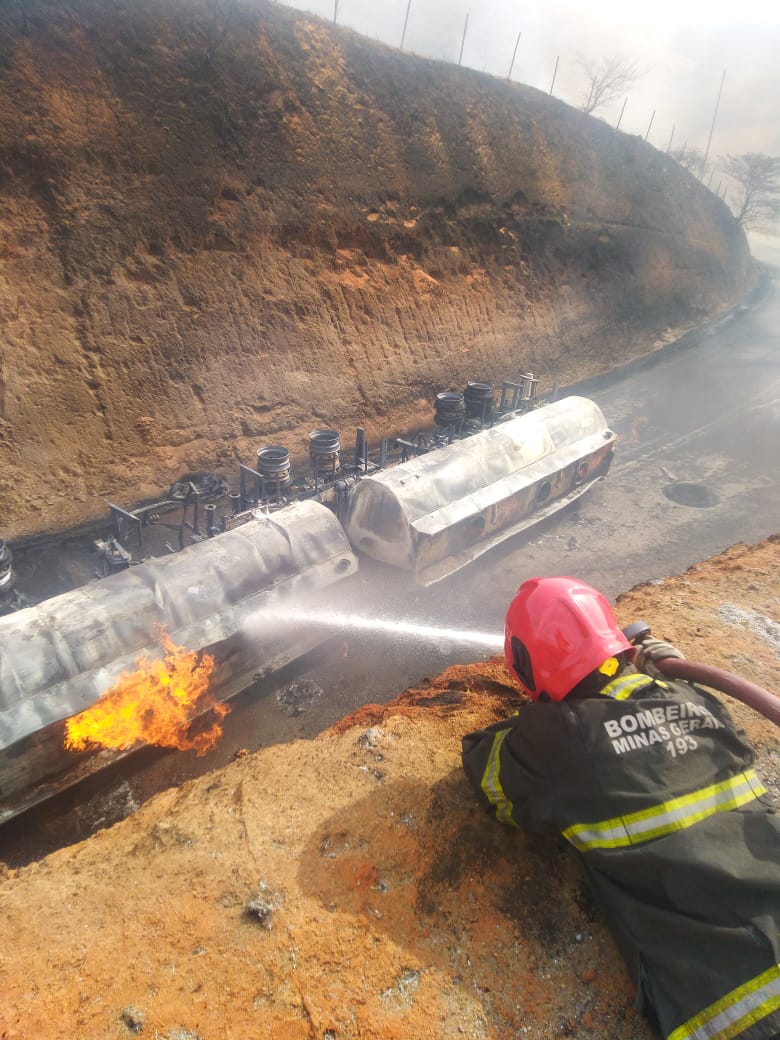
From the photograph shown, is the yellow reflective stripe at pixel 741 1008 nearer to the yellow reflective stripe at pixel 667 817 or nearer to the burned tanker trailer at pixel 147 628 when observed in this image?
the yellow reflective stripe at pixel 667 817

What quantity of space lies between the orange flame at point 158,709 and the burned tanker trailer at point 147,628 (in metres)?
0.11

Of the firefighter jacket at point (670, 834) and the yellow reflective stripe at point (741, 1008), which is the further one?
the firefighter jacket at point (670, 834)

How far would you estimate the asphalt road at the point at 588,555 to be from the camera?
7.86 metres

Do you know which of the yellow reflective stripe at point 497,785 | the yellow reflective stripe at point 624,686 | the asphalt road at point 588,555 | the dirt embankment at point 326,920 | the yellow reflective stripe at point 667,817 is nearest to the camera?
the yellow reflective stripe at point 667,817

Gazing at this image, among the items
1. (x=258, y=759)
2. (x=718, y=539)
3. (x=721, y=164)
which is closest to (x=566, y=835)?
(x=258, y=759)

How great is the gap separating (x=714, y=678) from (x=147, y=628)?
6.56 m

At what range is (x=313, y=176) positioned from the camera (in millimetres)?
16312

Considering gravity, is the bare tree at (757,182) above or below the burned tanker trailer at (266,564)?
above

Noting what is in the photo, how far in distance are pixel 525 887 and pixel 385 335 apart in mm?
15670

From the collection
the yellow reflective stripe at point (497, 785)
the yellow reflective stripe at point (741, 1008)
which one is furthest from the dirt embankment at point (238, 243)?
the yellow reflective stripe at point (741, 1008)

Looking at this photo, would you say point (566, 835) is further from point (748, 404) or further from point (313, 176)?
point (748, 404)

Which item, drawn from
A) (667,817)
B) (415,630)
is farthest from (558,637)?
(415,630)

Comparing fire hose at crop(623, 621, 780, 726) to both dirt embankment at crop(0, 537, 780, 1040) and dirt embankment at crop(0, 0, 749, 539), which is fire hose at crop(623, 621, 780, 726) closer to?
dirt embankment at crop(0, 537, 780, 1040)

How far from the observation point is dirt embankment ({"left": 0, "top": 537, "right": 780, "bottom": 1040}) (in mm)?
3348
